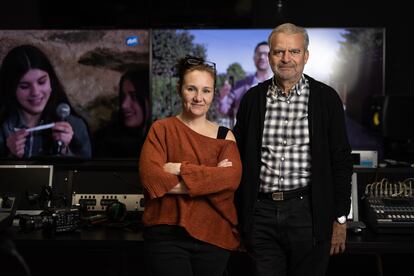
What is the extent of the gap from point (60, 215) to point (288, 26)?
141 centimetres

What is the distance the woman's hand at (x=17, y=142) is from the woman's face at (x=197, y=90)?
278cm

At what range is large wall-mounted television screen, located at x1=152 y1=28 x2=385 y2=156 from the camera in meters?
4.31

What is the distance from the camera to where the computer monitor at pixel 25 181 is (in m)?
2.93

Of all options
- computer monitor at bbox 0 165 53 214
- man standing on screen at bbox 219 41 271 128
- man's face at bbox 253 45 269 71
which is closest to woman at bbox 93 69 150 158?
man standing on screen at bbox 219 41 271 128

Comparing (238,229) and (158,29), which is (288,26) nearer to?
(238,229)

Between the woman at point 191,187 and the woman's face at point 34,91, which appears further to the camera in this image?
the woman's face at point 34,91

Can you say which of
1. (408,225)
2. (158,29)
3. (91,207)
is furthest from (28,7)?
(408,225)

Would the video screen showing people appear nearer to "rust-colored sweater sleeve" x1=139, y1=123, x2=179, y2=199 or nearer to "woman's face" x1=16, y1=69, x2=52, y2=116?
"woman's face" x1=16, y1=69, x2=52, y2=116

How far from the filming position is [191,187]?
1.92 meters

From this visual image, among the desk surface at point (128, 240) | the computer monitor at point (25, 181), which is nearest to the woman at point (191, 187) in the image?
the desk surface at point (128, 240)

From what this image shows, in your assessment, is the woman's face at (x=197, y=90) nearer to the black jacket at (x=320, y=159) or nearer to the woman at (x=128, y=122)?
the black jacket at (x=320, y=159)

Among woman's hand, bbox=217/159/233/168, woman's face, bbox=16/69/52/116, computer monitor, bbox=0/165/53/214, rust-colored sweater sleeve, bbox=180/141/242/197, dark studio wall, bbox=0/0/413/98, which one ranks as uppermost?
dark studio wall, bbox=0/0/413/98

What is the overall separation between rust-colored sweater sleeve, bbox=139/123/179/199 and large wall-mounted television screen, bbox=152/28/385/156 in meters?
2.35

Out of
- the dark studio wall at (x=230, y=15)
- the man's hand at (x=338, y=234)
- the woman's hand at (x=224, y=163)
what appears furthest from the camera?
the dark studio wall at (x=230, y=15)
